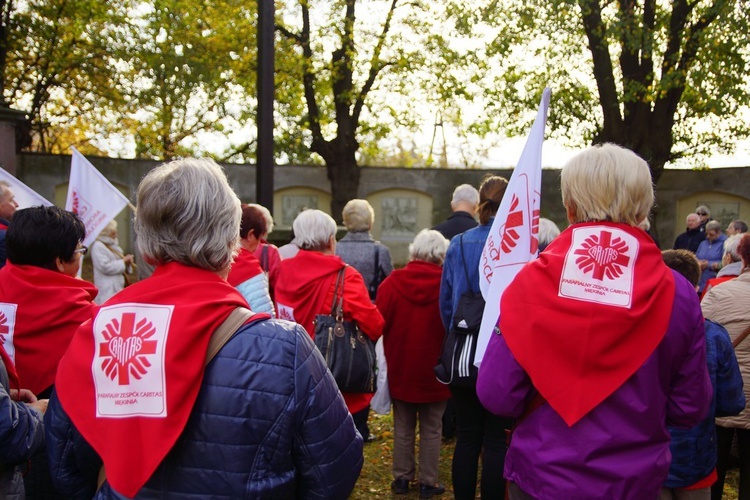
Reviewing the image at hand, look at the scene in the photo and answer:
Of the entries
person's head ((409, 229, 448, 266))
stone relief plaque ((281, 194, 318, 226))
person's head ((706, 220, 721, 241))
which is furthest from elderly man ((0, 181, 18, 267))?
stone relief plaque ((281, 194, 318, 226))

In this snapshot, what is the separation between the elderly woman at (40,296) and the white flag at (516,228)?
5.18 feet

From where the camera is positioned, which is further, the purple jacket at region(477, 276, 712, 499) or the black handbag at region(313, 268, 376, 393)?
the black handbag at region(313, 268, 376, 393)

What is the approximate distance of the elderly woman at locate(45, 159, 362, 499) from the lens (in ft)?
5.51

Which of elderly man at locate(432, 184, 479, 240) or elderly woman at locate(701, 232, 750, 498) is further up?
elderly man at locate(432, 184, 479, 240)

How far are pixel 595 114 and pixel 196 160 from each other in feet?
51.2

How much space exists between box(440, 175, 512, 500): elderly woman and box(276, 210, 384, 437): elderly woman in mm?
509

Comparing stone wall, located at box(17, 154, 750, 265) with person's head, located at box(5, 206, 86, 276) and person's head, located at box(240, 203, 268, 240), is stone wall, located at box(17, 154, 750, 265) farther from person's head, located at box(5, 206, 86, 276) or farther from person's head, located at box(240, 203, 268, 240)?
person's head, located at box(5, 206, 86, 276)

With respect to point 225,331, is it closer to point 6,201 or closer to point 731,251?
point 6,201

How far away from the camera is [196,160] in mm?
1981

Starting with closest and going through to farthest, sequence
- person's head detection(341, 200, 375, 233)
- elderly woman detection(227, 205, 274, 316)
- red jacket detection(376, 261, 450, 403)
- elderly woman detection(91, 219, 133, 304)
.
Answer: elderly woman detection(227, 205, 274, 316) < red jacket detection(376, 261, 450, 403) < person's head detection(341, 200, 375, 233) < elderly woman detection(91, 219, 133, 304)

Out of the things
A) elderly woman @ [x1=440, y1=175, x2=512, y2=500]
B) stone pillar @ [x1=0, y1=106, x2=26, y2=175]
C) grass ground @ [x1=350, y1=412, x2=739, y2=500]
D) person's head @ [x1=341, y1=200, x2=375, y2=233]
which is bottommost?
grass ground @ [x1=350, y1=412, x2=739, y2=500]

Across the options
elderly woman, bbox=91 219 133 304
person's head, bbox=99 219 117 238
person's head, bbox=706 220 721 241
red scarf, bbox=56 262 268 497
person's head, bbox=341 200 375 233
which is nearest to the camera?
red scarf, bbox=56 262 268 497

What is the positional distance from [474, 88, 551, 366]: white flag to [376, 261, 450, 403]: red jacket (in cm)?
168

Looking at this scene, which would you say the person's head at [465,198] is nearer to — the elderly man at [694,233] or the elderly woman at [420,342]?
the elderly woman at [420,342]
